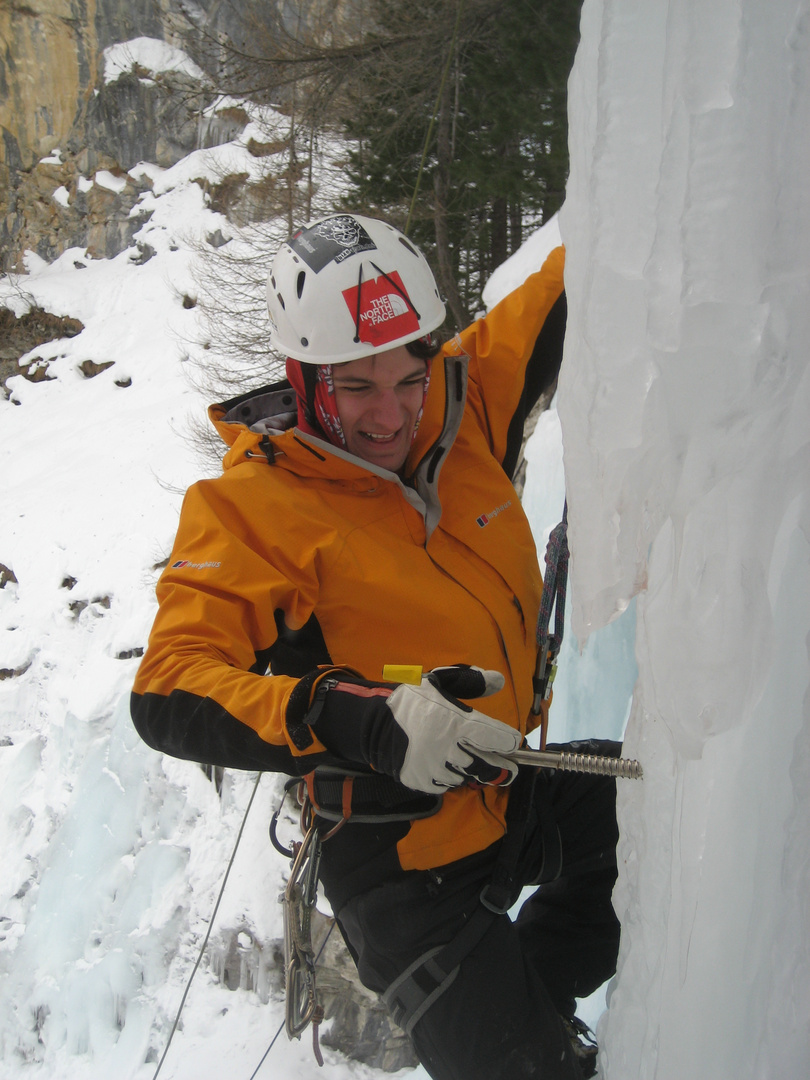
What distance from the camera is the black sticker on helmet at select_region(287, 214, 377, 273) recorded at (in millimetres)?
1711

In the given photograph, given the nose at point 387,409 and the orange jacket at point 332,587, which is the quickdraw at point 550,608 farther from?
the nose at point 387,409

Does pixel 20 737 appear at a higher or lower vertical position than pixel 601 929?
lower

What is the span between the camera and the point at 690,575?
33.4 inches

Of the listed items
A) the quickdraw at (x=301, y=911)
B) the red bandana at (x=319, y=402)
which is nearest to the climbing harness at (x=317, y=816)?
the quickdraw at (x=301, y=911)

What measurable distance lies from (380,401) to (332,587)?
402 millimetres

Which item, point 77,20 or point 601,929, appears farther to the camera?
point 77,20

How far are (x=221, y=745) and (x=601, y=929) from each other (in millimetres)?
1077

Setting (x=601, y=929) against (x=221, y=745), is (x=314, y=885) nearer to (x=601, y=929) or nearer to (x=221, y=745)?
(x=221, y=745)

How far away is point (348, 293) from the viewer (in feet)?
5.40

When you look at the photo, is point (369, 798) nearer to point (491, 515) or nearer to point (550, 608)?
point (550, 608)

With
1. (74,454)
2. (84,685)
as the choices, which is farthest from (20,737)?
(74,454)

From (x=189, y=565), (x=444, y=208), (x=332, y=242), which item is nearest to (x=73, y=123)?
(x=444, y=208)

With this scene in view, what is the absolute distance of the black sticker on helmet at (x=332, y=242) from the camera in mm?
1711

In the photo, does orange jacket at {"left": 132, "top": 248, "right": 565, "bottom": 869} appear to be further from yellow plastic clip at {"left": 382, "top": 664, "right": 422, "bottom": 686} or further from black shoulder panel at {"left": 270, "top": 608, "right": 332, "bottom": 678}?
yellow plastic clip at {"left": 382, "top": 664, "right": 422, "bottom": 686}
